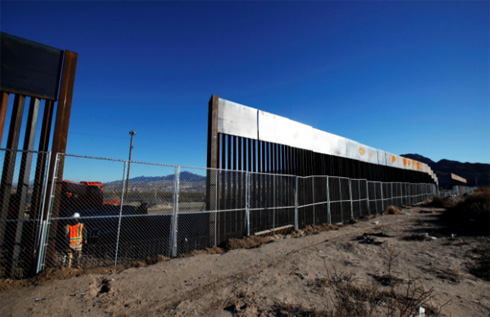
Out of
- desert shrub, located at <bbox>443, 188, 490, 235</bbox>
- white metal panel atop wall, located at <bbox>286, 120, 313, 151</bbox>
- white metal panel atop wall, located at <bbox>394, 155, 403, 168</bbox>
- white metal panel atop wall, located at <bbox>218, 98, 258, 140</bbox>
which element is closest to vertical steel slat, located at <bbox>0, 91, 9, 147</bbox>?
white metal panel atop wall, located at <bbox>218, 98, 258, 140</bbox>

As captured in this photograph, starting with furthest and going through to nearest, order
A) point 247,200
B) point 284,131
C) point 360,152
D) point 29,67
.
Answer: point 360,152 < point 284,131 < point 247,200 < point 29,67

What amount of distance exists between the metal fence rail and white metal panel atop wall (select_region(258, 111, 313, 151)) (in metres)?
1.79

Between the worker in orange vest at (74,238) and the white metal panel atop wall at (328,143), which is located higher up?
the white metal panel atop wall at (328,143)

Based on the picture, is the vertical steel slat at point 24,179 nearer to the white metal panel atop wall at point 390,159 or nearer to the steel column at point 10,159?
the steel column at point 10,159

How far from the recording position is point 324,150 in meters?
14.1

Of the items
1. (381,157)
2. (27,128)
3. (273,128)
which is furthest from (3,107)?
(381,157)

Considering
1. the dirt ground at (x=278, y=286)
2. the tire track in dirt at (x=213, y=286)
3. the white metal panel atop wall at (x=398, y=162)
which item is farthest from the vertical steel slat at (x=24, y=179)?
the white metal panel atop wall at (x=398, y=162)

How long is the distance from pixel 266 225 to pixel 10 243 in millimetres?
7420

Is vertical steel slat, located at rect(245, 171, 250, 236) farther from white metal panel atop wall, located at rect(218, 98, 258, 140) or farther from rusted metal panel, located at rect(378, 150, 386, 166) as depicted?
rusted metal panel, located at rect(378, 150, 386, 166)

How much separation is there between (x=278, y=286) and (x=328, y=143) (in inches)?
461

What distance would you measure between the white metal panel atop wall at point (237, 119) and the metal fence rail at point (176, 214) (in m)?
1.65

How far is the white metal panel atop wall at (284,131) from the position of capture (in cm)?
1009

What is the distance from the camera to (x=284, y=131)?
11.0m

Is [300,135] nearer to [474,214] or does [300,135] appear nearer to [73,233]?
[474,214]
